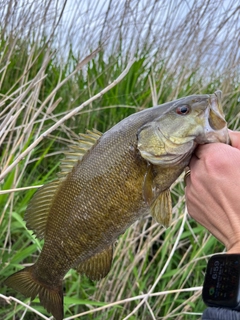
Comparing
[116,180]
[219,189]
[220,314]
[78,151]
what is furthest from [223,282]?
[78,151]

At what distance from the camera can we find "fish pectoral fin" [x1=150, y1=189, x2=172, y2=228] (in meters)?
1.49

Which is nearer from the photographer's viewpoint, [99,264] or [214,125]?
[214,125]

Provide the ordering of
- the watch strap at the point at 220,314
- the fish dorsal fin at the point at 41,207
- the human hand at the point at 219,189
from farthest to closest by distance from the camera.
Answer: the fish dorsal fin at the point at 41,207 < the human hand at the point at 219,189 < the watch strap at the point at 220,314

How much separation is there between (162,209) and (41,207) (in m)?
0.39

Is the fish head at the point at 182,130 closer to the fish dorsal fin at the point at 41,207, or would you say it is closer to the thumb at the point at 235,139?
the thumb at the point at 235,139

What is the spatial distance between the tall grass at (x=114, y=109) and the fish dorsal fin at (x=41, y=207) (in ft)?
1.07

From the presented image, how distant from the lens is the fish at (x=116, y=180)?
1.45 meters

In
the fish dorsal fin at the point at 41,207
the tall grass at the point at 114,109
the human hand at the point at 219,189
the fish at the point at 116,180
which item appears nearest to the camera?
the human hand at the point at 219,189

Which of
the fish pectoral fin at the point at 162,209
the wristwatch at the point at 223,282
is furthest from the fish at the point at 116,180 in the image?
the wristwatch at the point at 223,282

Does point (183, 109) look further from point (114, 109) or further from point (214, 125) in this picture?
point (114, 109)

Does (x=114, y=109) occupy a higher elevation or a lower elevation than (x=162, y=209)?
lower

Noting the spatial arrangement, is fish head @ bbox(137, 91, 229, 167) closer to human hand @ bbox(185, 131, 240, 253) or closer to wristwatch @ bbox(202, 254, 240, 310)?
human hand @ bbox(185, 131, 240, 253)

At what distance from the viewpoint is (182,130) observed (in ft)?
4.81

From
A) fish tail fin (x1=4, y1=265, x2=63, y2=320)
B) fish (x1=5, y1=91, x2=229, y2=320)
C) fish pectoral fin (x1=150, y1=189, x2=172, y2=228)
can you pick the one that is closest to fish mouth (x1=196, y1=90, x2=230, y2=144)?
fish (x1=5, y1=91, x2=229, y2=320)
